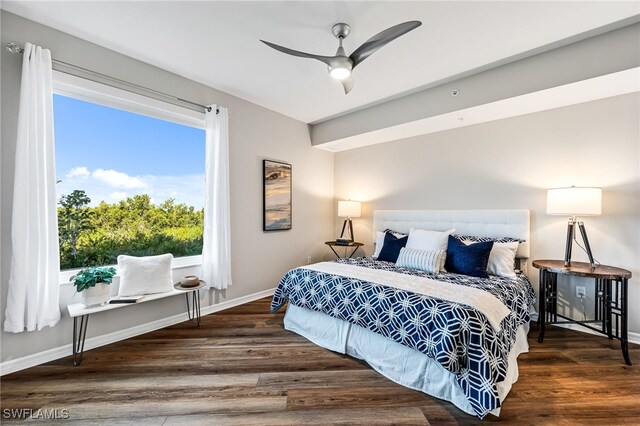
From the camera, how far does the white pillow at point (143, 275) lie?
2588mm

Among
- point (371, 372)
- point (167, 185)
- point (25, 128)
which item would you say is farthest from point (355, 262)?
point (25, 128)

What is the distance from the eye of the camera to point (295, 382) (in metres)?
2.00

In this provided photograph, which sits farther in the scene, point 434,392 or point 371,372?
point 371,372

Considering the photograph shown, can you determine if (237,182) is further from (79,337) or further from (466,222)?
A: (466,222)

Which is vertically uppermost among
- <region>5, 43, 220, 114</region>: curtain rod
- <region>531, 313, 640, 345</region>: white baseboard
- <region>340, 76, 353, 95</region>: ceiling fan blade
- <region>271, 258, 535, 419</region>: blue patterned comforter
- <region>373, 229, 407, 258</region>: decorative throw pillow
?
<region>5, 43, 220, 114</region>: curtain rod

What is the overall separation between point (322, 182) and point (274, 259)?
5.57 ft

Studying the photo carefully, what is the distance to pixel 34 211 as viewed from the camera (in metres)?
2.09

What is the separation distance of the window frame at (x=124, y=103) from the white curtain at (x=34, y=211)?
0.18m

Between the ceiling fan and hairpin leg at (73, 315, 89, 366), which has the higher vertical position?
the ceiling fan

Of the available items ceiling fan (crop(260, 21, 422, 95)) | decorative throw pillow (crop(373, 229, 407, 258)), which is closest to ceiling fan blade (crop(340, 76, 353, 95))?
ceiling fan (crop(260, 21, 422, 95))

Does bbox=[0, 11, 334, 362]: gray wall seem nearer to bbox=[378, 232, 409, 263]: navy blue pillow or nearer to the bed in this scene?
the bed

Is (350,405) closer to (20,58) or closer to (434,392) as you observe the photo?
(434,392)

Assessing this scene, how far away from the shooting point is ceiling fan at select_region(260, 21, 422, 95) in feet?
5.91

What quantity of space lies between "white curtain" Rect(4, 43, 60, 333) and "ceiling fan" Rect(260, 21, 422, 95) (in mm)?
1899
